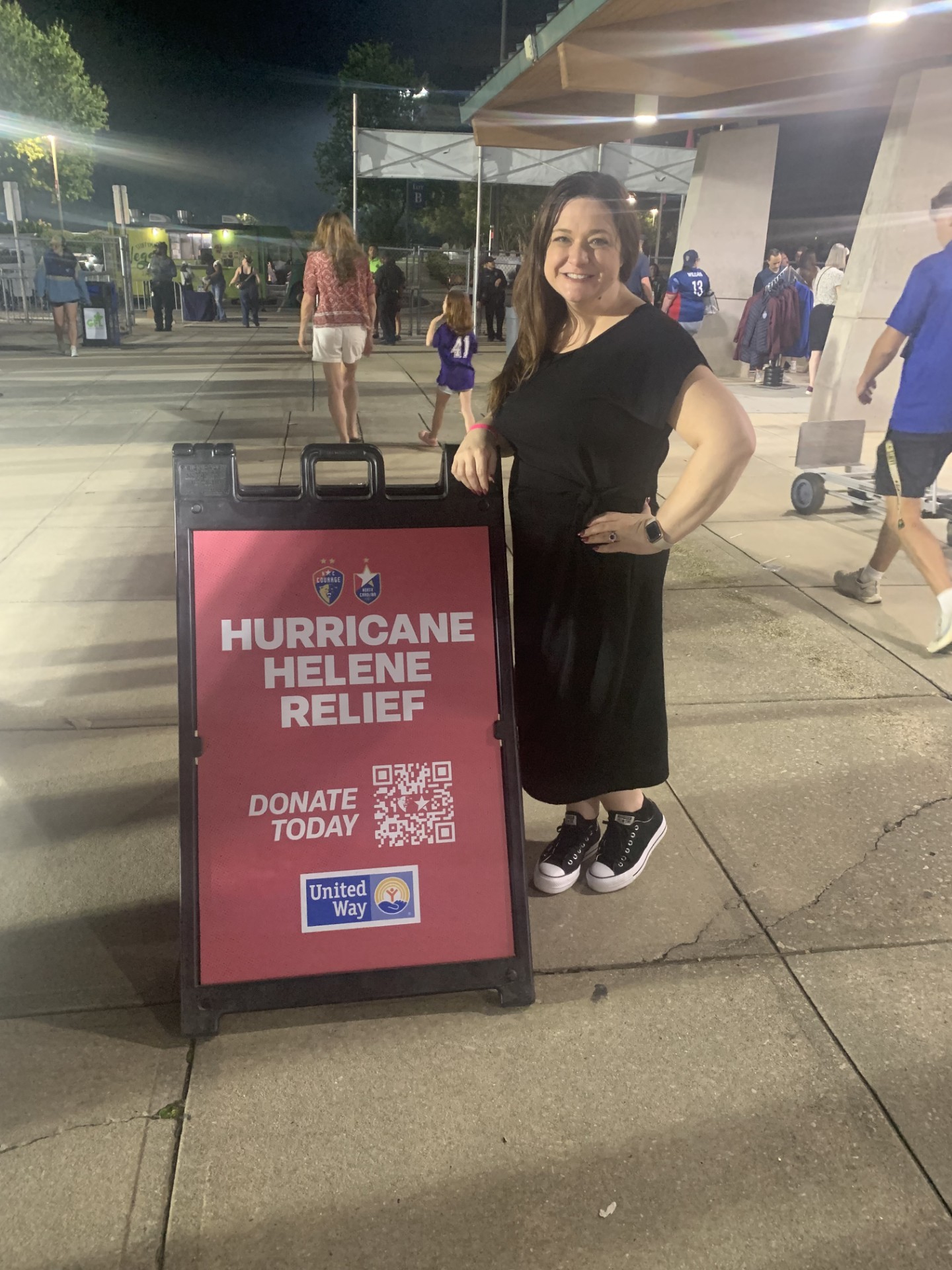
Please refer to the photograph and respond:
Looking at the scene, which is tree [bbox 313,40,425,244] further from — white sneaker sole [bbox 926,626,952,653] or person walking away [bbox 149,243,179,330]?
white sneaker sole [bbox 926,626,952,653]

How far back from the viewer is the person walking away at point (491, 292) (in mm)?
20188

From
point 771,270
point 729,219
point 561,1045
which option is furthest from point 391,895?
point 729,219

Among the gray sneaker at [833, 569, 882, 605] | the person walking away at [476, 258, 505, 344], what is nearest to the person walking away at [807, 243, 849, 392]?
the person walking away at [476, 258, 505, 344]

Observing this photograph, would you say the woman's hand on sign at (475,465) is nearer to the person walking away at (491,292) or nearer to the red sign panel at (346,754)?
the red sign panel at (346,754)

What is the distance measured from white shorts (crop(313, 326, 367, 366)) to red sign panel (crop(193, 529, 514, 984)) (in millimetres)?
6543

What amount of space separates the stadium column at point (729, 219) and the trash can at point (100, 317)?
10.6 meters

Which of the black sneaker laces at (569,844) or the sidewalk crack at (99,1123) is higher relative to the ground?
the black sneaker laces at (569,844)

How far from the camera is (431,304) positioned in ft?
122

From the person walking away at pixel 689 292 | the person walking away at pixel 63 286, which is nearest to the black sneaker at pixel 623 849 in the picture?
the person walking away at pixel 689 292

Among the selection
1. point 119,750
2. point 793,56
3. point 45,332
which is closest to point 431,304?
point 45,332

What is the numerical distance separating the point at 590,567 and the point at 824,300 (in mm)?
12915

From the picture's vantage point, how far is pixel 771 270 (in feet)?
46.3

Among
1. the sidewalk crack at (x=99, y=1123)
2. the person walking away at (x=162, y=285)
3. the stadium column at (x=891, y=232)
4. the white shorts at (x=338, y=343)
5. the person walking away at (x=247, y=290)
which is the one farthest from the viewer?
the person walking away at (x=247, y=290)

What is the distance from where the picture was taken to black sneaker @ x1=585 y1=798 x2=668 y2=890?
9.45ft
